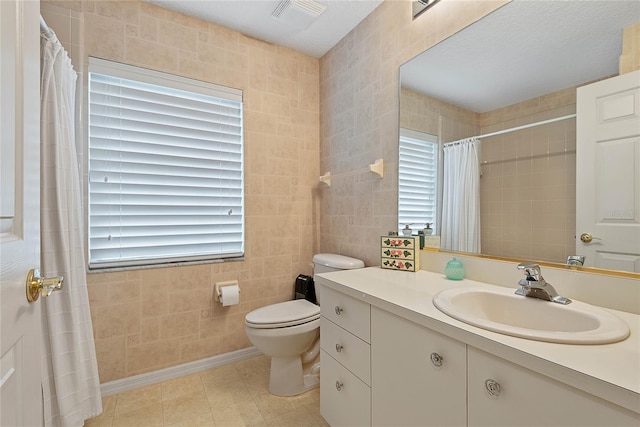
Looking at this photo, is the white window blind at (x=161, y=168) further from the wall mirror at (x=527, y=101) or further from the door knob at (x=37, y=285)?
the wall mirror at (x=527, y=101)

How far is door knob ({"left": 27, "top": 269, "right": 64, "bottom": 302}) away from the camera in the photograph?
653mm

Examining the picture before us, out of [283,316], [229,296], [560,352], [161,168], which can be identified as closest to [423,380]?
[560,352]

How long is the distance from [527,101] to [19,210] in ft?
5.55

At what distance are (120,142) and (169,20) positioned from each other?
887 mm

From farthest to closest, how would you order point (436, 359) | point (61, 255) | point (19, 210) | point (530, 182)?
point (61, 255) < point (530, 182) < point (436, 359) < point (19, 210)

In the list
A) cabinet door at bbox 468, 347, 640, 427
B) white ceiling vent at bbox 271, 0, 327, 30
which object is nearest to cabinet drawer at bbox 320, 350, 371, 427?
cabinet door at bbox 468, 347, 640, 427

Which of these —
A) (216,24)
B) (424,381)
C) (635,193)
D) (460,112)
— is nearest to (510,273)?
(635,193)

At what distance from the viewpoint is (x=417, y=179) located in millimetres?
1662

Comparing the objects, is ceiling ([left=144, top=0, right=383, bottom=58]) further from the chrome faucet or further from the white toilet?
the chrome faucet

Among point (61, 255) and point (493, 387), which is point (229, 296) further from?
point (493, 387)

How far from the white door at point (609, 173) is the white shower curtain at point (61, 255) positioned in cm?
221

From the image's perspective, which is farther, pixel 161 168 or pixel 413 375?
pixel 161 168

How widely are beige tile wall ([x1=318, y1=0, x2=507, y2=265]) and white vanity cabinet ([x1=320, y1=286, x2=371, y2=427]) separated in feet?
2.09

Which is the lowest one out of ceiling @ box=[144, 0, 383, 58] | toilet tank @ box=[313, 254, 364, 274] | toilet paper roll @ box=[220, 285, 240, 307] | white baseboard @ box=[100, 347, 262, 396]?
white baseboard @ box=[100, 347, 262, 396]
